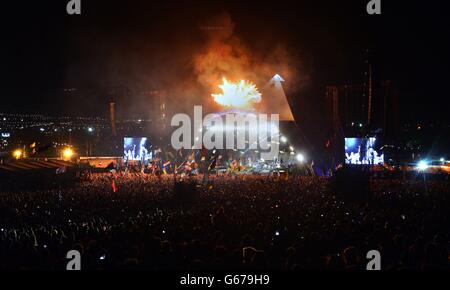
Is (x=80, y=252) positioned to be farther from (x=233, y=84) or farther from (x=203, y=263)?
(x=233, y=84)

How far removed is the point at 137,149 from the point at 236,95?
930 cm

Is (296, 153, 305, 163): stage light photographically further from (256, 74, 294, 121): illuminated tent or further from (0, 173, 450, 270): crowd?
(0, 173, 450, 270): crowd

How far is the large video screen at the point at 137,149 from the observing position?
118 ft

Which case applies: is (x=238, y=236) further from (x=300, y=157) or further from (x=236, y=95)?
(x=236, y=95)

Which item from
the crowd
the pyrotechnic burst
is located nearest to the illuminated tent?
the pyrotechnic burst

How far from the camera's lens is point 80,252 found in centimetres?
734

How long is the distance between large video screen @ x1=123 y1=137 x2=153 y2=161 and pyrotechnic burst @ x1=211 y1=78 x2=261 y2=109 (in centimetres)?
697

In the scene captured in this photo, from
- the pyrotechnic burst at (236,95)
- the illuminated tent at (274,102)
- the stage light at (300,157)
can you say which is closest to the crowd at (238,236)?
the stage light at (300,157)

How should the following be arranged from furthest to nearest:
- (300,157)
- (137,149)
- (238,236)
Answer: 1. (137,149)
2. (300,157)
3. (238,236)

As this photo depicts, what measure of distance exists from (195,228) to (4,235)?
409 centimetres

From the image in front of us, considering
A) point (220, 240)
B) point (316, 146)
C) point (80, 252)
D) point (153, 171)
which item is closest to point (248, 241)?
point (220, 240)

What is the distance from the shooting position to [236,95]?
36.7 m

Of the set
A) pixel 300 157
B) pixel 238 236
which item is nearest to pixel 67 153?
pixel 300 157
